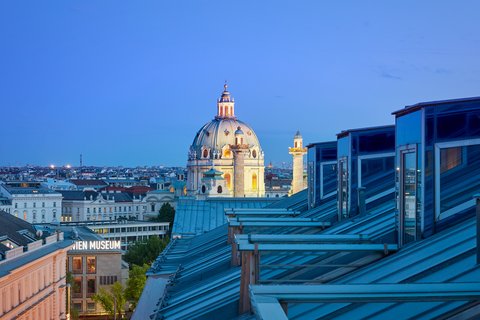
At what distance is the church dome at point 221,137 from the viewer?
147 metres

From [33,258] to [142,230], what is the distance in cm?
7287

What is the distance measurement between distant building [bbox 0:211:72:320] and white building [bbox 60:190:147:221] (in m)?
101

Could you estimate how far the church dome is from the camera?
147 metres

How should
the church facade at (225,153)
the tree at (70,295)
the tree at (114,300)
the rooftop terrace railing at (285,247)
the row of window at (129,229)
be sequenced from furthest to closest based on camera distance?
the church facade at (225,153), the row of window at (129,229), the tree at (70,295), the tree at (114,300), the rooftop terrace railing at (285,247)

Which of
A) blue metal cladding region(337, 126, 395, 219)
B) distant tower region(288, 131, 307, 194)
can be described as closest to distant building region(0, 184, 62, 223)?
distant tower region(288, 131, 307, 194)

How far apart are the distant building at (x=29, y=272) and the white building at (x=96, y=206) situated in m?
101

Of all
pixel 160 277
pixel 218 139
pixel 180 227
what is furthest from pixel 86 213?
pixel 160 277

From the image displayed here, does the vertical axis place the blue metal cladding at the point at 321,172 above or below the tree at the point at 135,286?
above

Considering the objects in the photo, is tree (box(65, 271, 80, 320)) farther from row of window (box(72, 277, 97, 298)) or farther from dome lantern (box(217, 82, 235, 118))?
dome lantern (box(217, 82, 235, 118))

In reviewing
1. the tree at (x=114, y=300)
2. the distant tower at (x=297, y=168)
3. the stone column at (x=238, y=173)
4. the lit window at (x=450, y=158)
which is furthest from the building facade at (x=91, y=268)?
the lit window at (x=450, y=158)

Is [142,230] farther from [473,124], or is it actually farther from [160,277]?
[473,124]

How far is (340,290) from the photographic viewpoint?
5844 mm

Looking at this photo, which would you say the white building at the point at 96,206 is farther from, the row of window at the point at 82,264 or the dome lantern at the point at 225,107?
the row of window at the point at 82,264

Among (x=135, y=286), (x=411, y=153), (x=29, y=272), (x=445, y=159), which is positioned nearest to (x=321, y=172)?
(x=411, y=153)
